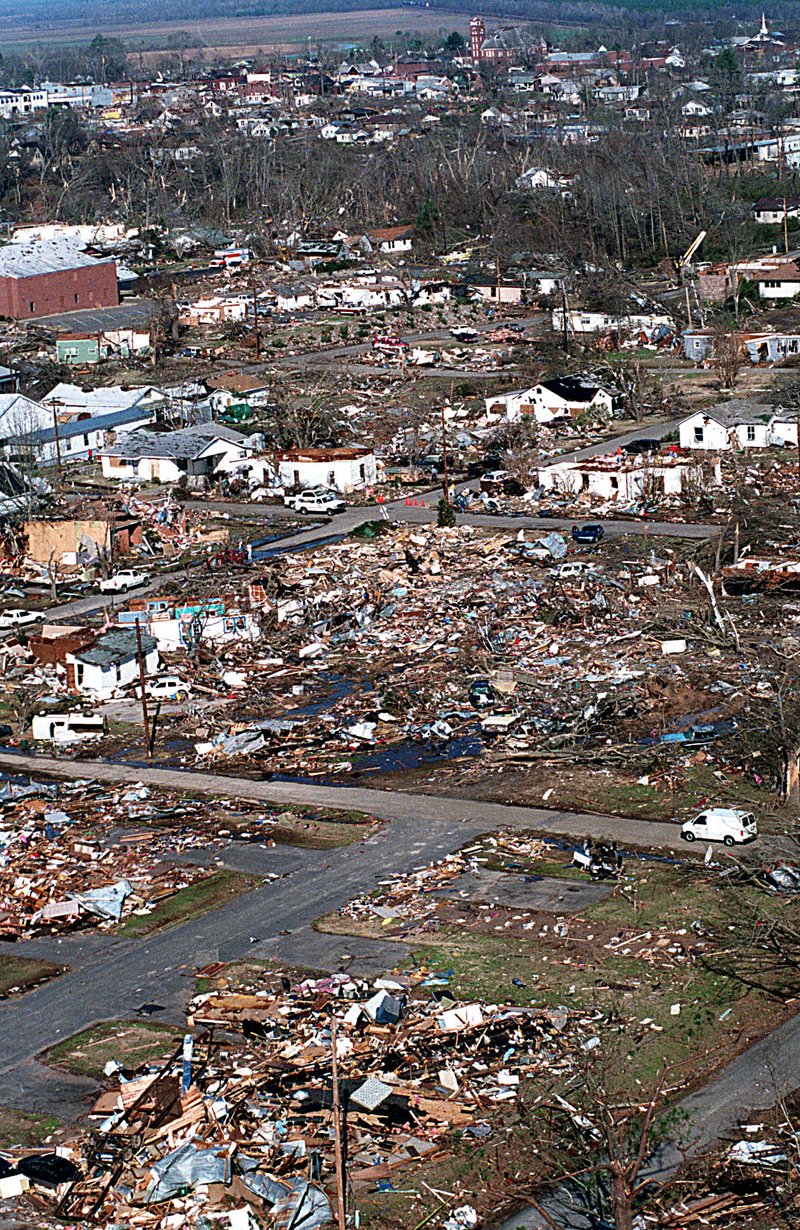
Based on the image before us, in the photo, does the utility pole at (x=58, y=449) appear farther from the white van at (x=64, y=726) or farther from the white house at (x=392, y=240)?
the white house at (x=392, y=240)

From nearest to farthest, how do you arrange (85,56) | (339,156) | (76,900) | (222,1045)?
(222,1045) → (76,900) → (339,156) → (85,56)

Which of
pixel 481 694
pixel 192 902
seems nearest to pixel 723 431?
pixel 481 694

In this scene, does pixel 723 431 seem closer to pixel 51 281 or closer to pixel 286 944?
pixel 286 944

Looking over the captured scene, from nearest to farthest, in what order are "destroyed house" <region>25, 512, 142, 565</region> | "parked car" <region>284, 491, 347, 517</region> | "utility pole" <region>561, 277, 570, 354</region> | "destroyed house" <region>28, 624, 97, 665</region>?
"destroyed house" <region>28, 624, 97, 665</region>, "destroyed house" <region>25, 512, 142, 565</region>, "parked car" <region>284, 491, 347, 517</region>, "utility pole" <region>561, 277, 570, 354</region>

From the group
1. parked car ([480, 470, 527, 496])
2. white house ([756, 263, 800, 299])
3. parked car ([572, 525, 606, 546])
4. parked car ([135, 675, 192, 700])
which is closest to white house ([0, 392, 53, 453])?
parked car ([480, 470, 527, 496])

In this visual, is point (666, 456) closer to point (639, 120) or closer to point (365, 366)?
point (365, 366)

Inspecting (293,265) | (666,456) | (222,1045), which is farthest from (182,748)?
(293,265)

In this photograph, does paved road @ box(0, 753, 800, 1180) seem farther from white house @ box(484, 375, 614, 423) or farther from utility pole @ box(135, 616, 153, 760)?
white house @ box(484, 375, 614, 423)
